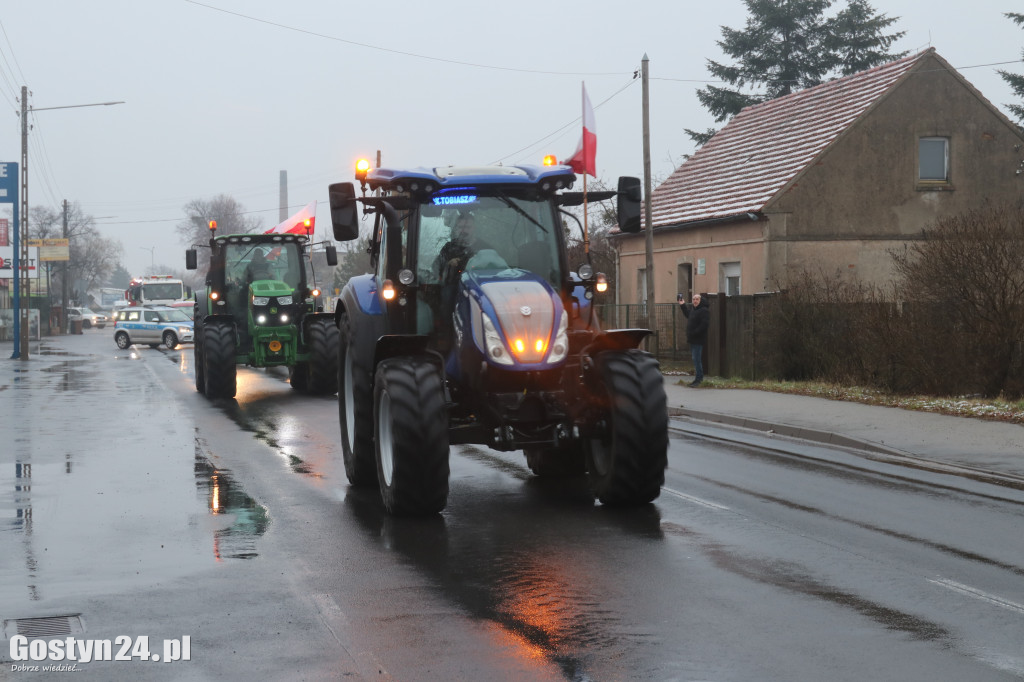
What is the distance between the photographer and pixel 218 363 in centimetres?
2220

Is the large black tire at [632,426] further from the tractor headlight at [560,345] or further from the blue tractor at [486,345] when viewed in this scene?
the tractor headlight at [560,345]

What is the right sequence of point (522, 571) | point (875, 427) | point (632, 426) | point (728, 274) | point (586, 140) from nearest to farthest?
point (522, 571), point (632, 426), point (875, 427), point (586, 140), point (728, 274)

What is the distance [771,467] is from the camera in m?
12.9

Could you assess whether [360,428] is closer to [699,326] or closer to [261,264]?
[699,326]

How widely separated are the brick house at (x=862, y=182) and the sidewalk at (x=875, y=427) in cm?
883

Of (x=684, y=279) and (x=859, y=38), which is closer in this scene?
(x=684, y=279)

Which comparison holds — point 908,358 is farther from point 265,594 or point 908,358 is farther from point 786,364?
point 265,594

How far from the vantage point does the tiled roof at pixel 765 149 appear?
30.3 metres

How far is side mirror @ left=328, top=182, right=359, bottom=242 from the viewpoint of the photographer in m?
10.5

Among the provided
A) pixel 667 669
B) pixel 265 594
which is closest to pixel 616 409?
pixel 265 594

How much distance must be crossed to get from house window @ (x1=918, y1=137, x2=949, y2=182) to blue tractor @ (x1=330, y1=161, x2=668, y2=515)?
2196cm

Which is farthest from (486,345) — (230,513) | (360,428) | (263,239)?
(263,239)

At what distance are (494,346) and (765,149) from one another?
25.0 metres

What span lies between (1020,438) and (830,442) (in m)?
2.17
